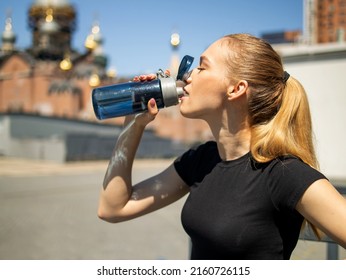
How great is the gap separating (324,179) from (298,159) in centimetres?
13

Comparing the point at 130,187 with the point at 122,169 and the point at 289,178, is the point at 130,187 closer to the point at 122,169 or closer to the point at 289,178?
the point at 122,169

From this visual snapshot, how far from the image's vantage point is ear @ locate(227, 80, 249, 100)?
5.03 ft

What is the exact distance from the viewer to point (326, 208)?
4.24 ft

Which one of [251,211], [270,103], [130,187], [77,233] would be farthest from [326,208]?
[77,233]

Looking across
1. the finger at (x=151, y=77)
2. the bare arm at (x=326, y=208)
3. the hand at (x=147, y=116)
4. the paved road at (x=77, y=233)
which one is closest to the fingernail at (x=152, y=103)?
the hand at (x=147, y=116)

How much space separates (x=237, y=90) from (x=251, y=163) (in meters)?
0.28

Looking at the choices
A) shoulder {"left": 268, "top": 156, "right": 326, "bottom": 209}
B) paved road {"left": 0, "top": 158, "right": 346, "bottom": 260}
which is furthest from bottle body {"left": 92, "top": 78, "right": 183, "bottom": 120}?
paved road {"left": 0, "top": 158, "right": 346, "bottom": 260}

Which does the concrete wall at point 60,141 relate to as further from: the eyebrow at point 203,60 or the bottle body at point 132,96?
the eyebrow at point 203,60

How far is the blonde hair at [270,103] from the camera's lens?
1.49 metres

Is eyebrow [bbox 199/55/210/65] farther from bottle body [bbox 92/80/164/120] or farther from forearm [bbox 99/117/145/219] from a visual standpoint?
forearm [bbox 99/117/145/219]

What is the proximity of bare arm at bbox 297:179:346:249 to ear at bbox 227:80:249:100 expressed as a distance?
0.44 metres

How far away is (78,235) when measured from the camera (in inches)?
246
